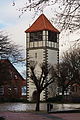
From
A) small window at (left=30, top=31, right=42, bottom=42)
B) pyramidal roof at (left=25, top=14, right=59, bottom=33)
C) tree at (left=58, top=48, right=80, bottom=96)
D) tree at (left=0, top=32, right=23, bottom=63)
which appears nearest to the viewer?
tree at (left=0, top=32, right=23, bottom=63)

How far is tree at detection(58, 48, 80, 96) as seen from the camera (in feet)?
203

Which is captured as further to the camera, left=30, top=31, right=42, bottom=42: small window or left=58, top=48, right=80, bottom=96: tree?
left=30, top=31, right=42, bottom=42: small window

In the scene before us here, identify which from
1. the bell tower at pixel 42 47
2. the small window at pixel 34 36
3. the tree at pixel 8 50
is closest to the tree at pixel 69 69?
the bell tower at pixel 42 47

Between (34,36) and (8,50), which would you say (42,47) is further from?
(8,50)

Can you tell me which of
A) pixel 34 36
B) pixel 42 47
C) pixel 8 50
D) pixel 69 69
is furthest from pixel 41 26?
pixel 8 50

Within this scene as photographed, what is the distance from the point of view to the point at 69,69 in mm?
64312

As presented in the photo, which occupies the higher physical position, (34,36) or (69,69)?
(34,36)

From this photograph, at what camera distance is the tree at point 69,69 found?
61750 millimetres

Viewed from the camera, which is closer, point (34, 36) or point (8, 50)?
point (8, 50)

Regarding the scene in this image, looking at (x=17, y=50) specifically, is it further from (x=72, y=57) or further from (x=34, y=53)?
(x=34, y=53)

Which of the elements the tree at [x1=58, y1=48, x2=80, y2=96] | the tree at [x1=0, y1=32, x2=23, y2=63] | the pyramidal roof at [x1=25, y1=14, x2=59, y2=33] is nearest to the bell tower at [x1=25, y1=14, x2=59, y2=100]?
the pyramidal roof at [x1=25, y1=14, x2=59, y2=33]

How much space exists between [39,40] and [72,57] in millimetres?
11678

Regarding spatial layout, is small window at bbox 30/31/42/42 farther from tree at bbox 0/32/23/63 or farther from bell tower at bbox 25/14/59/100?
tree at bbox 0/32/23/63

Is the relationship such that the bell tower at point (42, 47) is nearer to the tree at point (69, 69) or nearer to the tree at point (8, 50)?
the tree at point (69, 69)
